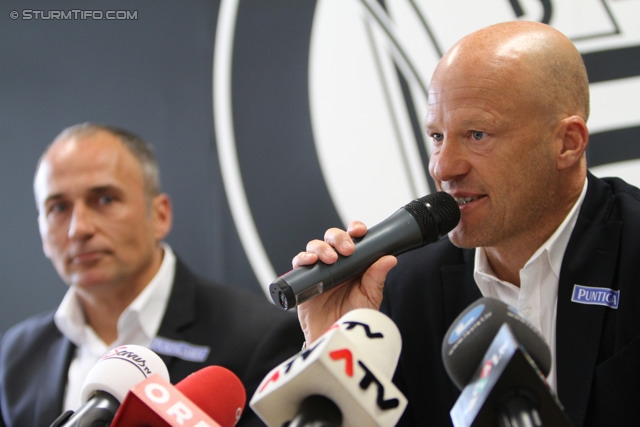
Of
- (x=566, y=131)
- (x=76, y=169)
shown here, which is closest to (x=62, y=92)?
(x=76, y=169)

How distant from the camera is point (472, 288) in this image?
1.96 metres

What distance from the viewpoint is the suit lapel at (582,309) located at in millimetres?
1710

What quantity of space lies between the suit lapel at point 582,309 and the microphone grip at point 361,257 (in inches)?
17.8

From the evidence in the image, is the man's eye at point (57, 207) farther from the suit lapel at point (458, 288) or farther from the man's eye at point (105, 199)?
the suit lapel at point (458, 288)

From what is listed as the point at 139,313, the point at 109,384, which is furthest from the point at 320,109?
the point at 109,384

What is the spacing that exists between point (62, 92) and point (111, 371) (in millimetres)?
2536

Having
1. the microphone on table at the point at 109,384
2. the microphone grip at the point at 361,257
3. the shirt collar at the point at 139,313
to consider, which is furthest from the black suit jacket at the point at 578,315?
the shirt collar at the point at 139,313

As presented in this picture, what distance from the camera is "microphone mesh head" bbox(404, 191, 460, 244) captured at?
1.58 metres

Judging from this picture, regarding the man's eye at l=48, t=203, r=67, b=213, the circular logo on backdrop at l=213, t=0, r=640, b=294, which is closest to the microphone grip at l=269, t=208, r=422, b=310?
the circular logo on backdrop at l=213, t=0, r=640, b=294

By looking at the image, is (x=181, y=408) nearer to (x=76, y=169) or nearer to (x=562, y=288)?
(x=562, y=288)

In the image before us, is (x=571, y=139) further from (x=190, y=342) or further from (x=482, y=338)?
(x=190, y=342)

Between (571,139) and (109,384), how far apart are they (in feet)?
4.16

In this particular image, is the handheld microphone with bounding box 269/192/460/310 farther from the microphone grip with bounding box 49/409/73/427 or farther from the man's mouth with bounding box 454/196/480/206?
the microphone grip with bounding box 49/409/73/427

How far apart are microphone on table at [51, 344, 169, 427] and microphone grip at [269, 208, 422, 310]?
27cm
